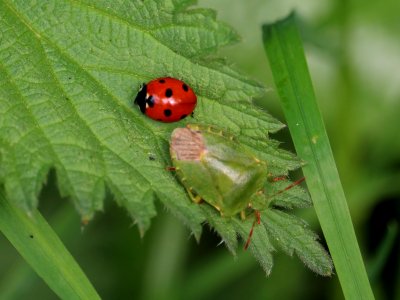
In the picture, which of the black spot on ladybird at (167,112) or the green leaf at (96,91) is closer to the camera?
the green leaf at (96,91)

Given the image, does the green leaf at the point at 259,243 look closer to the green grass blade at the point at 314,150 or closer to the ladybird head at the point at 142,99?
the green grass blade at the point at 314,150

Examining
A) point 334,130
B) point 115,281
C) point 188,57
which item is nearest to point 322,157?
A: point 188,57

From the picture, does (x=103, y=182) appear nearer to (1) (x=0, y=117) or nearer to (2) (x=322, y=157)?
(1) (x=0, y=117)

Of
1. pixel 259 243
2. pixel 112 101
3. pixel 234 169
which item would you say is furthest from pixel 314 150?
pixel 112 101

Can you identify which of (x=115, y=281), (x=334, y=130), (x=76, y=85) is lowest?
(x=115, y=281)

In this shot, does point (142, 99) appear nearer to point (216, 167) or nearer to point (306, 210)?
point (216, 167)

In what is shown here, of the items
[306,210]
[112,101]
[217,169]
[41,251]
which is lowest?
[306,210]

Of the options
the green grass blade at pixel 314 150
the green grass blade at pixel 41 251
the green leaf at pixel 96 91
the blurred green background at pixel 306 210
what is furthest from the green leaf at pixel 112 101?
the blurred green background at pixel 306 210
